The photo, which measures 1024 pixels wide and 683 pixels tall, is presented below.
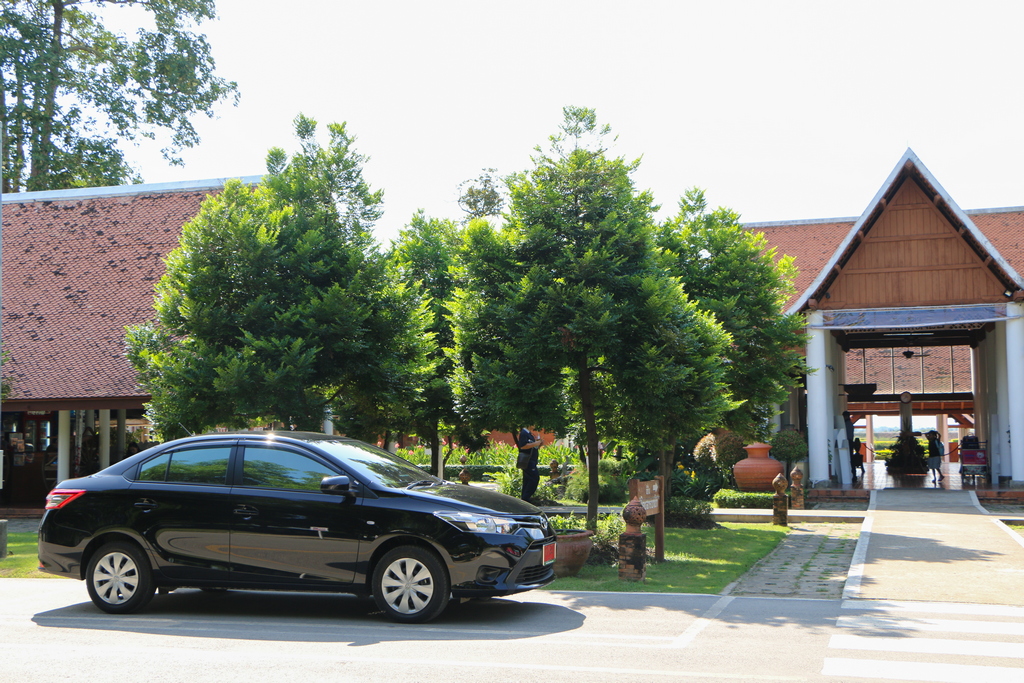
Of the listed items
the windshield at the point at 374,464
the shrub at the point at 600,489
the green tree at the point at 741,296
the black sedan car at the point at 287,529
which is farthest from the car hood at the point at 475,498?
the shrub at the point at 600,489

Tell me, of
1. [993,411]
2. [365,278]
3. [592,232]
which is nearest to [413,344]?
[365,278]

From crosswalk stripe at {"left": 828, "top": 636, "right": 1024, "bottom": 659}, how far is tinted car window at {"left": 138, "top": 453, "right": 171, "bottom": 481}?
612 cm

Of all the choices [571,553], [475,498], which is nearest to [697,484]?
[571,553]

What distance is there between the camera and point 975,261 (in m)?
21.8

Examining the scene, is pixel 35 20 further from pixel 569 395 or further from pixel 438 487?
pixel 438 487

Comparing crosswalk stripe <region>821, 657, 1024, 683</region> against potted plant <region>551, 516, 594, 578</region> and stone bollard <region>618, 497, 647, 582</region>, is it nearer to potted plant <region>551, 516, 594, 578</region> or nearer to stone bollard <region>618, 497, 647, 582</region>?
stone bollard <region>618, 497, 647, 582</region>

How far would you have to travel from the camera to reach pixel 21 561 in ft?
44.1

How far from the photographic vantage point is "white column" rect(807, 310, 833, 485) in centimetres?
2261

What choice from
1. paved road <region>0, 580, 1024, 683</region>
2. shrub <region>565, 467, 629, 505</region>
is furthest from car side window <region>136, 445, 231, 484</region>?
shrub <region>565, 467, 629, 505</region>

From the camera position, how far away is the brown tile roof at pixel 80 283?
1995cm

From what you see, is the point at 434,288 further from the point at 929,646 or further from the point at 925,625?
the point at 929,646

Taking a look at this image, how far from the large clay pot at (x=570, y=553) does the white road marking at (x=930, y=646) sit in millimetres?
3759

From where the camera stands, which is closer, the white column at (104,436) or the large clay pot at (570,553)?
the large clay pot at (570,553)

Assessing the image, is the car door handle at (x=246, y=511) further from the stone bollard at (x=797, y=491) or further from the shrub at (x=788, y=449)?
the shrub at (x=788, y=449)
